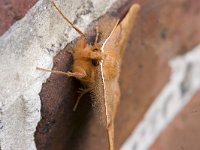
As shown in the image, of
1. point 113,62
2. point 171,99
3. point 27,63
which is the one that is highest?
point 27,63

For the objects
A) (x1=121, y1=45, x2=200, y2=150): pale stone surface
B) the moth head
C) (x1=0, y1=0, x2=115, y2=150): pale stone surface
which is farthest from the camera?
(x1=121, y1=45, x2=200, y2=150): pale stone surface

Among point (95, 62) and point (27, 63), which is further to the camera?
point (95, 62)

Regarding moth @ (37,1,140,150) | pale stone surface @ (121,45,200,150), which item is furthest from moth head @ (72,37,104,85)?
pale stone surface @ (121,45,200,150)

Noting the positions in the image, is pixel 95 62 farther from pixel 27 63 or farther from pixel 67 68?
pixel 27 63

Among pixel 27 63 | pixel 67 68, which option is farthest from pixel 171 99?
pixel 27 63

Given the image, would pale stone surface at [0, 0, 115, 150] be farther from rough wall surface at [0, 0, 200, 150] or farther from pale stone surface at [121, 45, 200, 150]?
pale stone surface at [121, 45, 200, 150]

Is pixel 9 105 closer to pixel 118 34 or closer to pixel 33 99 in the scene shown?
pixel 33 99

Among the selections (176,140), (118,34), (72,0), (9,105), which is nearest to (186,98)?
(176,140)
